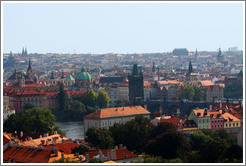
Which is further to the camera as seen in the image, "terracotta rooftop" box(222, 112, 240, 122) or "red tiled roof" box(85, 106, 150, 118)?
"red tiled roof" box(85, 106, 150, 118)

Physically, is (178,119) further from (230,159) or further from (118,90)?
(118,90)

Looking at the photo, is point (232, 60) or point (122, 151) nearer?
point (122, 151)

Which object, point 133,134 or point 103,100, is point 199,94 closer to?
point 103,100

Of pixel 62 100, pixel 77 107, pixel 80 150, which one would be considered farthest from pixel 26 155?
pixel 62 100

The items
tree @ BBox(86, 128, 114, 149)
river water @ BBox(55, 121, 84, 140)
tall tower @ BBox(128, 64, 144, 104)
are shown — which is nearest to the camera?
tree @ BBox(86, 128, 114, 149)

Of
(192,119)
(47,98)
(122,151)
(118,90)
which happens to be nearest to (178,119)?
(192,119)

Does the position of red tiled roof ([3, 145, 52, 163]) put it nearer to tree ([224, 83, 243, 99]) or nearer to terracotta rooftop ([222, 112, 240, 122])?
terracotta rooftop ([222, 112, 240, 122])

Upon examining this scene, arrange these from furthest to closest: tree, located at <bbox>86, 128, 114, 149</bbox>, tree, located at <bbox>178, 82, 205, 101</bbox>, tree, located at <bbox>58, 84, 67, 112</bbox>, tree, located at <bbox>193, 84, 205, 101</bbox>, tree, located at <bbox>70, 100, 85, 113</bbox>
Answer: tree, located at <bbox>193, 84, 205, 101</bbox>
tree, located at <bbox>178, 82, 205, 101</bbox>
tree, located at <bbox>58, 84, 67, 112</bbox>
tree, located at <bbox>70, 100, 85, 113</bbox>
tree, located at <bbox>86, 128, 114, 149</bbox>

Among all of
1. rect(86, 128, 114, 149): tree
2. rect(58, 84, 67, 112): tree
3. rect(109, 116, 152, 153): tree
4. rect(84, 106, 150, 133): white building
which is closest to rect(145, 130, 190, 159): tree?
rect(109, 116, 152, 153): tree
